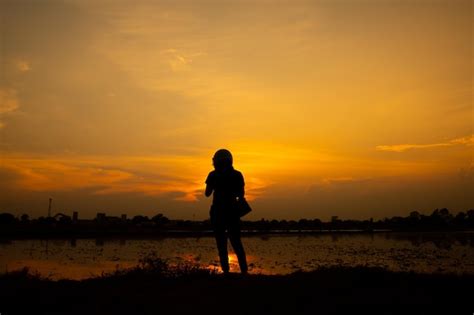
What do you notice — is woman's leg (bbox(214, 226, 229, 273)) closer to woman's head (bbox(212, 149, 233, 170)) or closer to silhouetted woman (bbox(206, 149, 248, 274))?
silhouetted woman (bbox(206, 149, 248, 274))

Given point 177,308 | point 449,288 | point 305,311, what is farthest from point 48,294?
point 449,288

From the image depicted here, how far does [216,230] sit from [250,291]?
257 centimetres

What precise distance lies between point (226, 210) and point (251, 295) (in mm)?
2861

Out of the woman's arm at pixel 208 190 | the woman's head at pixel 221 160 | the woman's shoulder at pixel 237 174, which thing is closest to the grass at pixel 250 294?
the woman's arm at pixel 208 190

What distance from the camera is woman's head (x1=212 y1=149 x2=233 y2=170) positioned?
9.30 meters

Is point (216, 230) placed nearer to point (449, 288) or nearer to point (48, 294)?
point (48, 294)

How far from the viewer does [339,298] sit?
247 inches

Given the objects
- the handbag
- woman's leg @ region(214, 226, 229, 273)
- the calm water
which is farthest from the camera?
the calm water

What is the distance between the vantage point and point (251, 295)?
21.4ft

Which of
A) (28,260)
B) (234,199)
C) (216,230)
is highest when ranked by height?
(234,199)

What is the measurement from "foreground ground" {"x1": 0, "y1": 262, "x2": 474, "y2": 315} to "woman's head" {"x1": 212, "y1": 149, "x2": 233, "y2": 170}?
2426 mm

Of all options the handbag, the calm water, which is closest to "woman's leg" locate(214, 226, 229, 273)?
the handbag

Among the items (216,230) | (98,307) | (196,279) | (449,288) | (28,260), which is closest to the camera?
(98,307)

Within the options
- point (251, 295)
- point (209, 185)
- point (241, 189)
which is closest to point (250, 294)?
point (251, 295)
